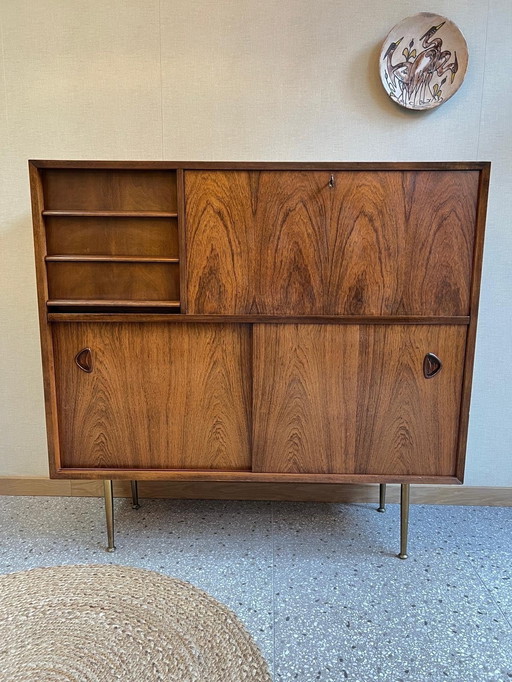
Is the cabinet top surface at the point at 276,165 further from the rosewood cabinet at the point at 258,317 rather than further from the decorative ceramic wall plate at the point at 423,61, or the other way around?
the decorative ceramic wall plate at the point at 423,61

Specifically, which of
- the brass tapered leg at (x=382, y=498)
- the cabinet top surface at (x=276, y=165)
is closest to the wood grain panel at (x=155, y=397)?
the cabinet top surface at (x=276, y=165)

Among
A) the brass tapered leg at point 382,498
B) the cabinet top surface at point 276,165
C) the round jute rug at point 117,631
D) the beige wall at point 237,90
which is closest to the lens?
the round jute rug at point 117,631

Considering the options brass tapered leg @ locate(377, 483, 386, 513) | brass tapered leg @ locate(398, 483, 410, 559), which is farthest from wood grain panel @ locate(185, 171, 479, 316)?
brass tapered leg @ locate(377, 483, 386, 513)

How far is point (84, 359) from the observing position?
1.50 metres

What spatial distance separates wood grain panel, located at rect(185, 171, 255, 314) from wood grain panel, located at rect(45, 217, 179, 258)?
11cm

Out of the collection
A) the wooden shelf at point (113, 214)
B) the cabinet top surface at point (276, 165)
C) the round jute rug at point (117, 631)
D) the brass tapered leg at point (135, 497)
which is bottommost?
the round jute rug at point (117, 631)

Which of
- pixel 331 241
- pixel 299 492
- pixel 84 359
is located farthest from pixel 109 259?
pixel 299 492

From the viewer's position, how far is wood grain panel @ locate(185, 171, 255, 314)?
141 centimetres

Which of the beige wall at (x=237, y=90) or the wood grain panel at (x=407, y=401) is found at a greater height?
the beige wall at (x=237, y=90)

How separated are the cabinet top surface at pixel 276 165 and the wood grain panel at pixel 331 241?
0.06 feet

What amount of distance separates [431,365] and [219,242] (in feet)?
2.43

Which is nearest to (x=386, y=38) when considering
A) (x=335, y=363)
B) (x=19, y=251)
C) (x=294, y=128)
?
(x=294, y=128)

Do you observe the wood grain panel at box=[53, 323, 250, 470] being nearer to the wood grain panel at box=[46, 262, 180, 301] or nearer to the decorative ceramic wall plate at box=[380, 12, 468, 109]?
the wood grain panel at box=[46, 262, 180, 301]

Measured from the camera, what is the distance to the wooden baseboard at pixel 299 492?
1979mm
